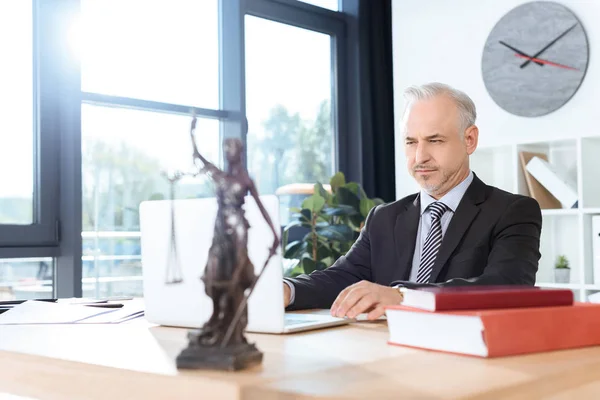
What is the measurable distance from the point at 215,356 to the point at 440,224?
149 centimetres

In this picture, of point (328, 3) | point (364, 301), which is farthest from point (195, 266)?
point (328, 3)

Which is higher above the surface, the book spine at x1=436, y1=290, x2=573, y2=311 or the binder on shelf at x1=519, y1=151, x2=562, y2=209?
the binder on shelf at x1=519, y1=151, x2=562, y2=209

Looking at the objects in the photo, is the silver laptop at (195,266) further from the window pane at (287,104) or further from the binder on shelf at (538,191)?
the window pane at (287,104)

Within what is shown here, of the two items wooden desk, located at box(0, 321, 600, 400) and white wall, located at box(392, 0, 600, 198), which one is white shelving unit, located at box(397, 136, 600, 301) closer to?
white wall, located at box(392, 0, 600, 198)

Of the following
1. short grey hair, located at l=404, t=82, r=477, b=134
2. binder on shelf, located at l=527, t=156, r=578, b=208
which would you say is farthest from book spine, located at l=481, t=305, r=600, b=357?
binder on shelf, located at l=527, t=156, r=578, b=208

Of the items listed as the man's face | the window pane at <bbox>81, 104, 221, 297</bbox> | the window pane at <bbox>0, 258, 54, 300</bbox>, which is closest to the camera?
the man's face

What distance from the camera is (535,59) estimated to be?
404cm

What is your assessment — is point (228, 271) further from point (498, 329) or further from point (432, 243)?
point (432, 243)

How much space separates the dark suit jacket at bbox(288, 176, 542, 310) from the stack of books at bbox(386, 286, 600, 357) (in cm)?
57

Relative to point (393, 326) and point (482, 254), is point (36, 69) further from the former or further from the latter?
point (393, 326)

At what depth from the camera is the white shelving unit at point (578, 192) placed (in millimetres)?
3590

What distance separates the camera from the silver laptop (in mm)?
1241

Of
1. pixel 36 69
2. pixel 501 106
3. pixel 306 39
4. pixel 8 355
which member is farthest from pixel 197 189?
pixel 8 355

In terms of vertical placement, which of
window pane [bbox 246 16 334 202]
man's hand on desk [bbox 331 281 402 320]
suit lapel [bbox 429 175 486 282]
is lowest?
man's hand on desk [bbox 331 281 402 320]
